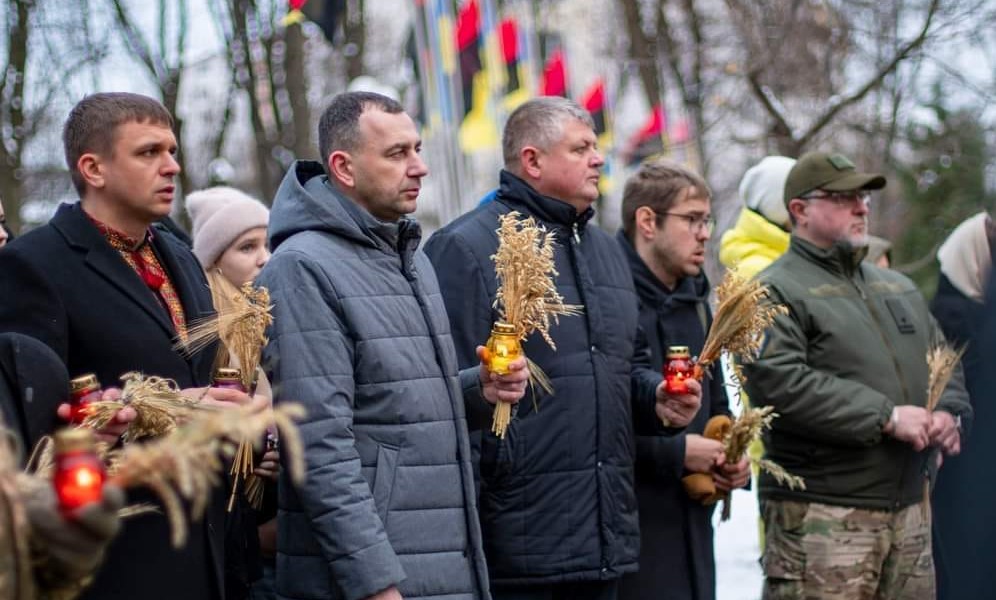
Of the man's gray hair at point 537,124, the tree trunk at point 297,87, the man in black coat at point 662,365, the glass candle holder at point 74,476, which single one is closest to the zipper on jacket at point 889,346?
the man in black coat at point 662,365

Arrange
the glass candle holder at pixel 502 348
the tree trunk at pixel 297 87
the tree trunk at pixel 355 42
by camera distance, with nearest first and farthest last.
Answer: the glass candle holder at pixel 502 348, the tree trunk at pixel 297 87, the tree trunk at pixel 355 42

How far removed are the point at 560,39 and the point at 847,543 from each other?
15.6 m

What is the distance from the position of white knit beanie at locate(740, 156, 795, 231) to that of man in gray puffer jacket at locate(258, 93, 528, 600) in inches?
126

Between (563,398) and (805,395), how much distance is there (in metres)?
1.31

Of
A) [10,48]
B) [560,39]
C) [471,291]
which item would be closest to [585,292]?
[471,291]

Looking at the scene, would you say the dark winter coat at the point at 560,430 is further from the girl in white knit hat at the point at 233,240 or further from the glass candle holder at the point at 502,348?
the girl in white knit hat at the point at 233,240

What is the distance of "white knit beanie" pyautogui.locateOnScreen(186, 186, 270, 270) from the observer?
5684 millimetres

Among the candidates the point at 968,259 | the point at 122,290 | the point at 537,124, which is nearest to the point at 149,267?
the point at 122,290

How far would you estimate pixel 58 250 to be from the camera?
4.03 m

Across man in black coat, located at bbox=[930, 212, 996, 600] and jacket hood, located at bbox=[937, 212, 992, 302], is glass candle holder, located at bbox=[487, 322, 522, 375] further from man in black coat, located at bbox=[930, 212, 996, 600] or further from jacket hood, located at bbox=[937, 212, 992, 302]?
jacket hood, located at bbox=[937, 212, 992, 302]

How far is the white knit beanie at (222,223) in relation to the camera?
5.68 meters

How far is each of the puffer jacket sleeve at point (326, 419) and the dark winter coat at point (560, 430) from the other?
964 mm

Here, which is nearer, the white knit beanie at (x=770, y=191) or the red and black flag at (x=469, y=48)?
the white knit beanie at (x=770, y=191)

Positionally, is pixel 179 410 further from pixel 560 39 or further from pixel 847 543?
pixel 560 39
